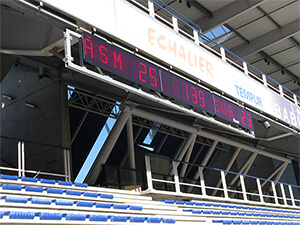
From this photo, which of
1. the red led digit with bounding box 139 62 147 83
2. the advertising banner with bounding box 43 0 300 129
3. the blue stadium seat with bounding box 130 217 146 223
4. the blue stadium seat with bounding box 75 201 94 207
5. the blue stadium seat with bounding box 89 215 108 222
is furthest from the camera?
the red led digit with bounding box 139 62 147 83

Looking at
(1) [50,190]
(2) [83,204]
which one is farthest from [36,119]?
(2) [83,204]

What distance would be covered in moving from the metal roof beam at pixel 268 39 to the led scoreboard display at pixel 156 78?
7.65m

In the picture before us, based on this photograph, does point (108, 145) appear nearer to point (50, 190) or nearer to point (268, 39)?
point (50, 190)

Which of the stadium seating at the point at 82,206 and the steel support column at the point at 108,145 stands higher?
the steel support column at the point at 108,145

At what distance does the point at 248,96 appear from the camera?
1345 centimetres

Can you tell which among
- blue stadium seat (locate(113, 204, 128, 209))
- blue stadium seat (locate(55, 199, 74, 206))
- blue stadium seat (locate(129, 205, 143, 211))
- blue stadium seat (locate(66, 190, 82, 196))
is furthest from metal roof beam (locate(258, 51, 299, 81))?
blue stadium seat (locate(55, 199, 74, 206))

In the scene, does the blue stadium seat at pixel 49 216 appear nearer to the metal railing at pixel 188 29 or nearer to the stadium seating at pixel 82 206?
the stadium seating at pixel 82 206

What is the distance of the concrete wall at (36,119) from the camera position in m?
13.4

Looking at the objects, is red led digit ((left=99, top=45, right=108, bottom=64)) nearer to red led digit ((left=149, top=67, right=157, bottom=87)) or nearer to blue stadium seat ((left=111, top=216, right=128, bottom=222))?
red led digit ((left=149, top=67, right=157, bottom=87))

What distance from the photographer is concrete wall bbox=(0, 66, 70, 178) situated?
43.9 ft

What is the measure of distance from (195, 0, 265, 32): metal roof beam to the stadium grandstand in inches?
1.8

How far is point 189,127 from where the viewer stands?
15.9 m

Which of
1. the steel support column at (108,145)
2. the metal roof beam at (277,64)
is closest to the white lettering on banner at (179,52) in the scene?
the steel support column at (108,145)

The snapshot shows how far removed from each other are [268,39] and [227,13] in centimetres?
348
